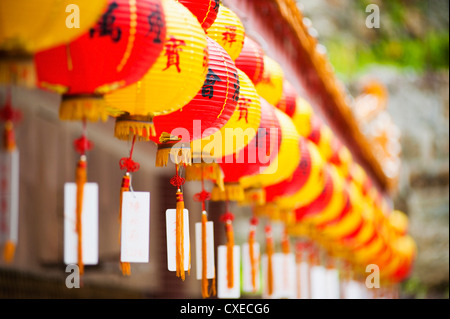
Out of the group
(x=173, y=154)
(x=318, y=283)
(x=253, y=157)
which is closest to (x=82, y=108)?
(x=173, y=154)

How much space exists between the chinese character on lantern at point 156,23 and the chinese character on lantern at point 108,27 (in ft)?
0.36

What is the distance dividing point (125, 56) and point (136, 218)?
0.66 metres

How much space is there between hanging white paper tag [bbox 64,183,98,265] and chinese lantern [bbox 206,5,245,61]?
117cm

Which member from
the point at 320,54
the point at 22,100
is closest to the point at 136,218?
the point at 22,100

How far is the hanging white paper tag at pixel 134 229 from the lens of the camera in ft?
8.54

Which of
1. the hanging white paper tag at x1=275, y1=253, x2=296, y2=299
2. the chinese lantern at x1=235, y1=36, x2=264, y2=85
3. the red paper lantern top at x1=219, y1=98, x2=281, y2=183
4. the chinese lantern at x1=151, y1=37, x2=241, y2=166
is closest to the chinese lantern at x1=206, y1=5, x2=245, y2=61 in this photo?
the chinese lantern at x1=235, y1=36, x2=264, y2=85

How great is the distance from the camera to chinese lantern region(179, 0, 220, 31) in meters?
2.85

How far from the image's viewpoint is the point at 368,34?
57.3 feet

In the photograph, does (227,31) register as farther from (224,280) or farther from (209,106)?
(224,280)

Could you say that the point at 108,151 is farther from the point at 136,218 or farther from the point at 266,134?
the point at 136,218

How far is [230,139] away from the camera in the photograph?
3.17 m

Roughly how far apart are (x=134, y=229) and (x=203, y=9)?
907 millimetres

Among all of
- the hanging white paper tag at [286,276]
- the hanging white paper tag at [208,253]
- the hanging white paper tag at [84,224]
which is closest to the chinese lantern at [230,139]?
the hanging white paper tag at [208,253]

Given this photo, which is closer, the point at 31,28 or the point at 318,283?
the point at 31,28
